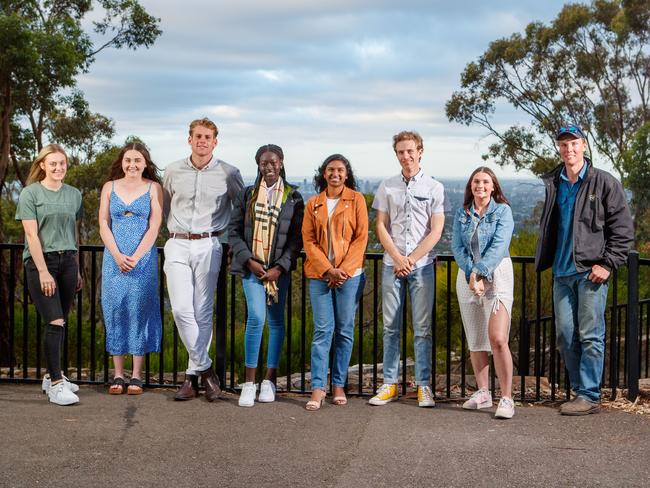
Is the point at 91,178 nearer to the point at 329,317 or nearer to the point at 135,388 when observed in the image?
the point at 135,388

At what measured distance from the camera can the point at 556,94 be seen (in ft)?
103

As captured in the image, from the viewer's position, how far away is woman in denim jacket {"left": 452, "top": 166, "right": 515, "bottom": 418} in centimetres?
615

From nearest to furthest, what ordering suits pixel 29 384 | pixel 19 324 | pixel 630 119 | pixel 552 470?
1. pixel 552 470
2. pixel 29 384
3. pixel 19 324
4. pixel 630 119

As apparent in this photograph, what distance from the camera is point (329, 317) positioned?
639cm

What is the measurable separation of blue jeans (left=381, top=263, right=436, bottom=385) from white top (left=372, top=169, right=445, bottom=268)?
0.10 metres

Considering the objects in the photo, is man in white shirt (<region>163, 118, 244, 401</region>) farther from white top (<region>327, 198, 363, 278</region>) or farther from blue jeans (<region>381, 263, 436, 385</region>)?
blue jeans (<region>381, 263, 436, 385</region>)

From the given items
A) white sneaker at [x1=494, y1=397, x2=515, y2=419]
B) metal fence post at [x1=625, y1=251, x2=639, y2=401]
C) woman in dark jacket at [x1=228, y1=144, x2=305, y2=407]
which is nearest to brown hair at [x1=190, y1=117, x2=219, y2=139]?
woman in dark jacket at [x1=228, y1=144, x2=305, y2=407]

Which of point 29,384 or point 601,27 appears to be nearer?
→ point 29,384

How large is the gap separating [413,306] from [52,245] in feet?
8.55

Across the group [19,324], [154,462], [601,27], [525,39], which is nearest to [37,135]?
[19,324]

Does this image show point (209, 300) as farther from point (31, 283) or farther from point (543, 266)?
point (543, 266)

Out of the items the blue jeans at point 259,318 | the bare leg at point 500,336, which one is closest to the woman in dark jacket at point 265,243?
the blue jeans at point 259,318

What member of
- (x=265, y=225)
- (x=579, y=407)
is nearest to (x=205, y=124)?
(x=265, y=225)

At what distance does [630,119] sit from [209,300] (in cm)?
2677
